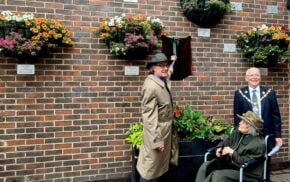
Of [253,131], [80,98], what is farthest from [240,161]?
[80,98]

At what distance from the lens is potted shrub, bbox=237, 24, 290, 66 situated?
17.6 feet

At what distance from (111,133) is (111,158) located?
0.34 m

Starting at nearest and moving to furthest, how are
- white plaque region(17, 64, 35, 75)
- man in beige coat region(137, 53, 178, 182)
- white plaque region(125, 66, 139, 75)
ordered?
1. man in beige coat region(137, 53, 178, 182)
2. white plaque region(17, 64, 35, 75)
3. white plaque region(125, 66, 139, 75)

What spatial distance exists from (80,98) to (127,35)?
101cm

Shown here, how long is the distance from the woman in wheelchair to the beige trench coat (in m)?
0.46

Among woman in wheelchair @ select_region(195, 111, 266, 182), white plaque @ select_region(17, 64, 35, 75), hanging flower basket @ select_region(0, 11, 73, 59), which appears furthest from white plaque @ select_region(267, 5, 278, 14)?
white plaque @ select_region(17, 64, 35, 75)

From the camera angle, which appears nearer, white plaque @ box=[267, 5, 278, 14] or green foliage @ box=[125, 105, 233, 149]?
green foliage @ box=[125, 105, 233, 149]

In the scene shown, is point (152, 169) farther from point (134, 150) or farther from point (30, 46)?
point (30, 46)

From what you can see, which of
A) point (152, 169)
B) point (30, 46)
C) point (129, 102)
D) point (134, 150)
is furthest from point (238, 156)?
point (30, 46)

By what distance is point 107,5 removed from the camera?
4891 mm

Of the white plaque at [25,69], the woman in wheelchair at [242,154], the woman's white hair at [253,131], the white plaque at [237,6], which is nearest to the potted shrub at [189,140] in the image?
the woman in wheelchair at [242,154]

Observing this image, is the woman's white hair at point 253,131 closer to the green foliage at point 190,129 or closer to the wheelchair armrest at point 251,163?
the wheelchair armrest at point 251,163

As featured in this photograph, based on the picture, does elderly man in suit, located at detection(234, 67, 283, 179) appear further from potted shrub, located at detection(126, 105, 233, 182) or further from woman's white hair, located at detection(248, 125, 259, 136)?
woman's white hair, located at detection(248, 125, 259, 136)

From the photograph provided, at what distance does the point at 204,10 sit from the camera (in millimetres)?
5156
